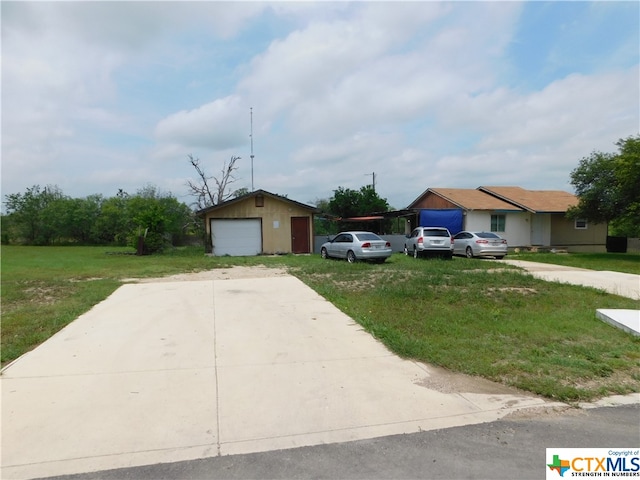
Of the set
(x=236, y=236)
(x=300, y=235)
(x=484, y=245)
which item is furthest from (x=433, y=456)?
(x=300, y=235)

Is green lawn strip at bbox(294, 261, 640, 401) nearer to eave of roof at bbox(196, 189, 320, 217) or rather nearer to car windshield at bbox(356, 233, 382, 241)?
car windshield at bbox(356, 233, 382, 241)

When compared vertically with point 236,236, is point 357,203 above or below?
above

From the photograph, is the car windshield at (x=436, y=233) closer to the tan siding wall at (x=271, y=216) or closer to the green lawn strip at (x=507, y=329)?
the green lawn strip at (x=507, y=329)

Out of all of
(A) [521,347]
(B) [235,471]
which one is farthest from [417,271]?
(B) [235,471]

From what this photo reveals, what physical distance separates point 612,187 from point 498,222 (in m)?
6.82

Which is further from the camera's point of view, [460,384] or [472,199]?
[472,199]

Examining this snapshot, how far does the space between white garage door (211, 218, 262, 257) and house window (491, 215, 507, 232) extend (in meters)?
15.4

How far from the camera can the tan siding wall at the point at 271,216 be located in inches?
969

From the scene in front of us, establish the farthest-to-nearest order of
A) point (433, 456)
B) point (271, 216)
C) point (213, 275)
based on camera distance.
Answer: point (271, 216) → point (213, 275) → point (433, 456)

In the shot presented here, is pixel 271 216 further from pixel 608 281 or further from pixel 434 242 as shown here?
pixel 608 281

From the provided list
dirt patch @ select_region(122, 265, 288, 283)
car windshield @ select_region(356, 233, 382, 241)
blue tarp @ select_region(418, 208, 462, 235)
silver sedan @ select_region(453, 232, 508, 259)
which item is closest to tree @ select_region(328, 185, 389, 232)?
blue tarp @ select_region(418, 208, 462, 235)

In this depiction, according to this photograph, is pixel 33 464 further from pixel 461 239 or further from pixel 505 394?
pixel 461 239

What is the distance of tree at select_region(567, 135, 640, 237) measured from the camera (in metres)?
18.7

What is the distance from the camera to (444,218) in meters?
26.4
